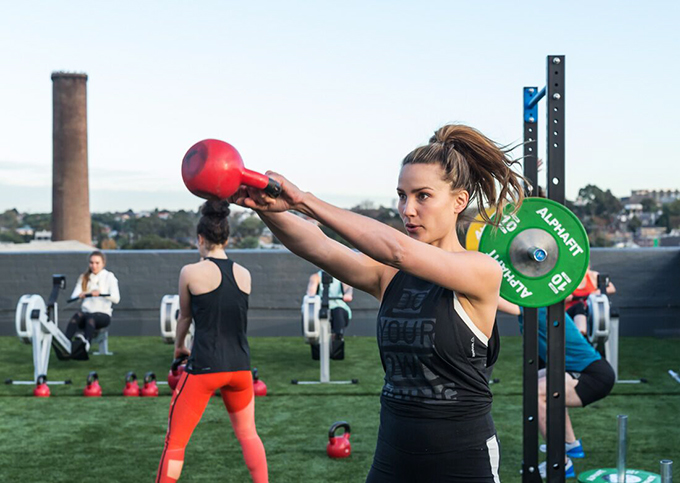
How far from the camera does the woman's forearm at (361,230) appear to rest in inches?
72.0

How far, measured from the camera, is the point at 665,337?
11703mm

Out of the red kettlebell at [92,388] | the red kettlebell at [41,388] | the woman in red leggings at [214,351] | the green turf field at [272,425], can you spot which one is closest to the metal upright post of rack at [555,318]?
the green turf field at [272,425]

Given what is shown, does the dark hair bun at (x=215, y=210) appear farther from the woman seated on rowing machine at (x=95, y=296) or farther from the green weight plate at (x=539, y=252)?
the woman seated on rowing machine at (x=95, y=296)

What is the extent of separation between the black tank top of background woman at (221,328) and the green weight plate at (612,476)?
221 centimetres

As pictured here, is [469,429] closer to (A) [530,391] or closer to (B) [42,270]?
(A) [530,391]

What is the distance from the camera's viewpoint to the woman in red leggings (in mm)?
4184

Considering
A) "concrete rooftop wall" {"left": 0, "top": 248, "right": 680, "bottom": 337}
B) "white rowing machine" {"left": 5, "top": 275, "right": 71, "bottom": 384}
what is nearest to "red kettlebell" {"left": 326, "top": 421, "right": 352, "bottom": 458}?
"white rowing machine" {"left": 5, "top": 275, "right": 71, "bottom": 384}

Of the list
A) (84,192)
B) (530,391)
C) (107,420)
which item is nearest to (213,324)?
(530,391)

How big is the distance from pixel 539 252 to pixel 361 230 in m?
2.25

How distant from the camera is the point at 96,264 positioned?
9.80 m

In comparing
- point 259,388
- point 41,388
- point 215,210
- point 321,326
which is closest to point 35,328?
point 41,388

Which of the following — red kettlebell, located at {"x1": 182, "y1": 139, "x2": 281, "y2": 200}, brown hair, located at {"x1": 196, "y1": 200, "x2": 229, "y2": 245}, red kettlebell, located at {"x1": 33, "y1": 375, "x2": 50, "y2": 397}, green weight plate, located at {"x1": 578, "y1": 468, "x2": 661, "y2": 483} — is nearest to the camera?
red kettlebell, located at {"x1": 182, "y1": 139, "x2": 281, "y2": 200}

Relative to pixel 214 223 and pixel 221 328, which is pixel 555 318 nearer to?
pixel 221 328

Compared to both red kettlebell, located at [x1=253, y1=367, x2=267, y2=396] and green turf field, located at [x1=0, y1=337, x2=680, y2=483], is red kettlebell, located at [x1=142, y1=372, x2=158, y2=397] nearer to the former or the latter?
green turf field, located at [x1=0, y1=337, x2=680, y2=483]
